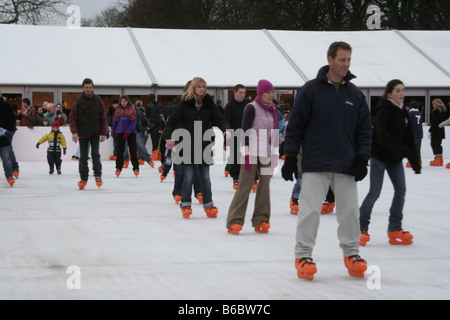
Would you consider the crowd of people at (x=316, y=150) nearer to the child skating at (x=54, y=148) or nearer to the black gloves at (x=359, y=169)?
the black gloves at (x=359, y=169)

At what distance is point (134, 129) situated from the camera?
17.6 m

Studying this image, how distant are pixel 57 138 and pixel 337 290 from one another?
1381 centimetres

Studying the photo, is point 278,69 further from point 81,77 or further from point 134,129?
point 134,129

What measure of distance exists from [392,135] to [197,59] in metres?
20.0

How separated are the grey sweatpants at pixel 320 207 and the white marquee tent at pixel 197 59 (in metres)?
19.8

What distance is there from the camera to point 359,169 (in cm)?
643

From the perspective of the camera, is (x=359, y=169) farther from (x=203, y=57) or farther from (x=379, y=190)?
(x=203, y=57)

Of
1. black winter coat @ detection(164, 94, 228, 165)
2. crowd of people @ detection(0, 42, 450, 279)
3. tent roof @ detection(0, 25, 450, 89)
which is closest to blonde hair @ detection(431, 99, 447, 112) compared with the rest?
tent roof @ detection(0, 25, 450, 89)

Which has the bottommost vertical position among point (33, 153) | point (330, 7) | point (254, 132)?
point (33, 153)

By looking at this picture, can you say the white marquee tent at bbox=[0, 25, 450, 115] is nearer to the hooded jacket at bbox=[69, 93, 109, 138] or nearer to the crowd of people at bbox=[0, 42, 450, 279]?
the hooded jacket at bbox=[69, 93, 109, 138]

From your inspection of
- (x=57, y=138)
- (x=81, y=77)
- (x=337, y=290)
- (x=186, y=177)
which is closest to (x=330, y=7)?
(x=81, y=77)

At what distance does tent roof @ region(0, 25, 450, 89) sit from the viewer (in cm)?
2627

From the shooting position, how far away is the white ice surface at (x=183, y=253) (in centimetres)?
600

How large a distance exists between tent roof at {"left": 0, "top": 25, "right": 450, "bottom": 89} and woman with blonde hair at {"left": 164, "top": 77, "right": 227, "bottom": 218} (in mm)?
15848
